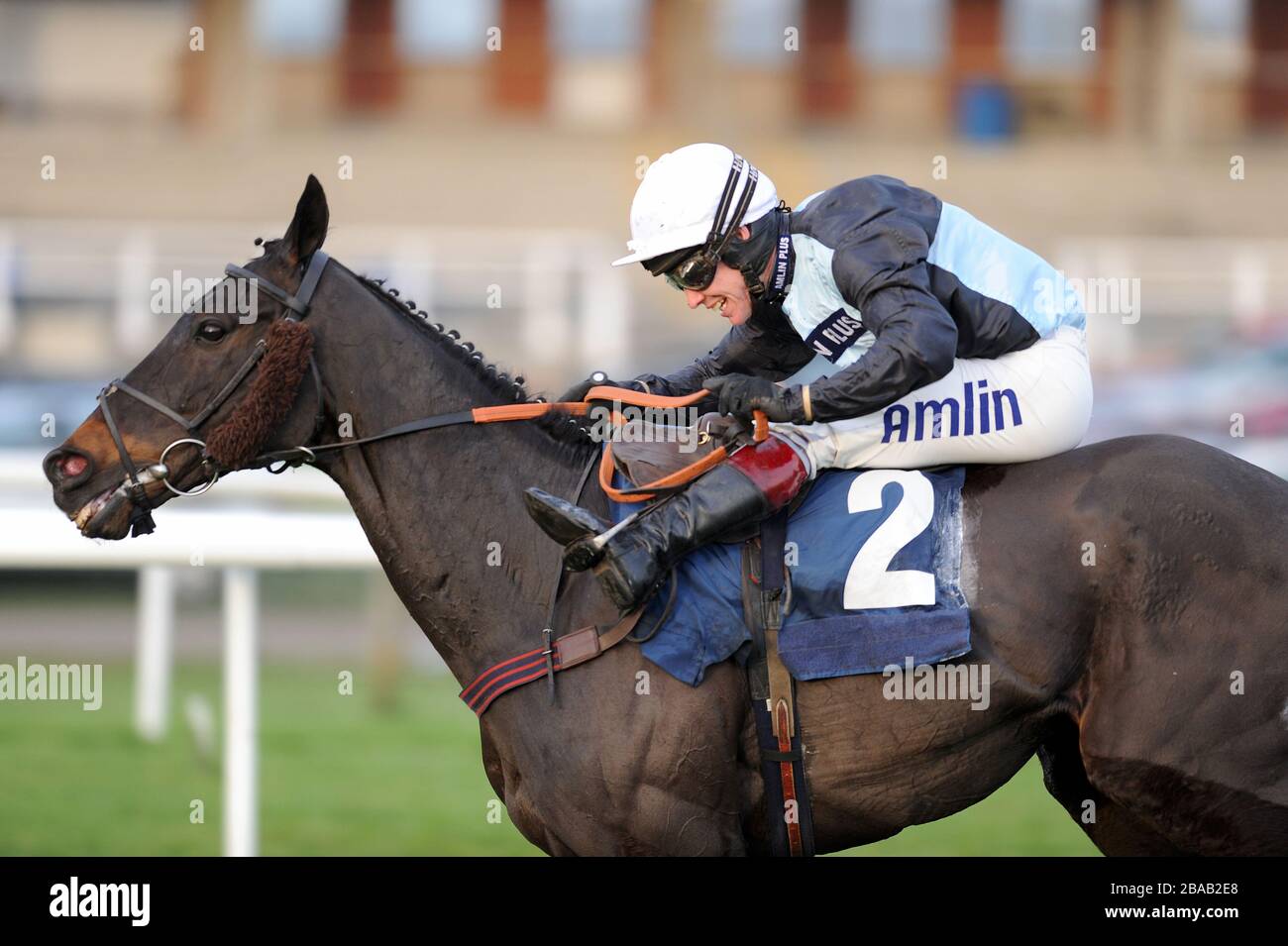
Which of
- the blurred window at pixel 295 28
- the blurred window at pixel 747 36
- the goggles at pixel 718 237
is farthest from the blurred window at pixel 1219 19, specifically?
the goggles at pixel 718 237

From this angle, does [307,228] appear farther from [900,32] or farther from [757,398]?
[900,32]

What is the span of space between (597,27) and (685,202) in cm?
2023

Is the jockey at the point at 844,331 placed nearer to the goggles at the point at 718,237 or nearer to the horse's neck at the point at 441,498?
the goggles at the point at 718,237

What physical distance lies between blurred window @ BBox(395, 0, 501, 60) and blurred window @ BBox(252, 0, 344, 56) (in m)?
1.05

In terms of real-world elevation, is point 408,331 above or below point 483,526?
above

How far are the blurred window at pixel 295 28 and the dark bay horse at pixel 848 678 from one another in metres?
19.8

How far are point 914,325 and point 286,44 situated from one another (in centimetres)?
2056

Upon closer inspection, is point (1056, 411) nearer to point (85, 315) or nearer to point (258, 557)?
point (258, 557)

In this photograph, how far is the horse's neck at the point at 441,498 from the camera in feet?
12.0

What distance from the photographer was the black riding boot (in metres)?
3.38

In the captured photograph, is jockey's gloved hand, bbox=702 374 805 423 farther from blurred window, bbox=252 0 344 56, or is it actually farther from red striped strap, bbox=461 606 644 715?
blurred window, bbox=252 0 344 56

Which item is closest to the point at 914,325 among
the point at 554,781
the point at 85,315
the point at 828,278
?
the point at 828,278

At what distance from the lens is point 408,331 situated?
12.3 feet

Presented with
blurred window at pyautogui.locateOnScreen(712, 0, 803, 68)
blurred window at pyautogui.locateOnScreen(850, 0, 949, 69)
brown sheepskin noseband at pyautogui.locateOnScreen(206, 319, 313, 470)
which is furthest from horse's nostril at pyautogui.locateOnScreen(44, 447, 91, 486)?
blurred window at pyautogui.locateOnScreen(850, 0, 949, 69)
